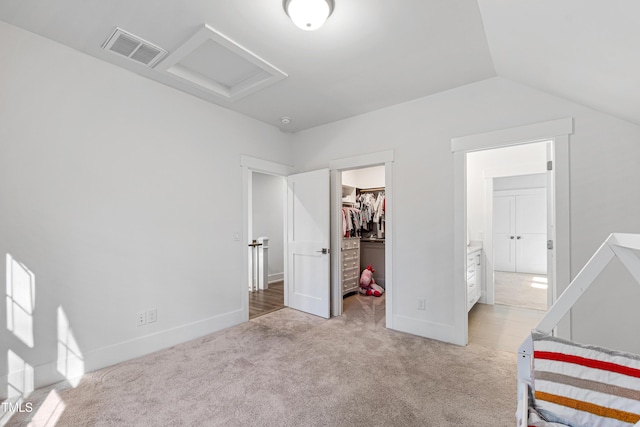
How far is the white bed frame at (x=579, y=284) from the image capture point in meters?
0.96

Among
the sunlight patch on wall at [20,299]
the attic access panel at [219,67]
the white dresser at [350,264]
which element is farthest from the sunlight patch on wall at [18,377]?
the white dresser at [350,264]

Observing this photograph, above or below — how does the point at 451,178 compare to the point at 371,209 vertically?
above

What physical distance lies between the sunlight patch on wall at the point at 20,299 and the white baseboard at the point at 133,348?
9.5 inches

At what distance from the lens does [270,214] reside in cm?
607

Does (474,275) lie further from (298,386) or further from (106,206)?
(106,206)

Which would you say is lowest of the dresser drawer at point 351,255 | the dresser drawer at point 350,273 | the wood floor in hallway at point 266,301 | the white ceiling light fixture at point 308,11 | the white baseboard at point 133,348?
the wood floor in hallway at point 266,301

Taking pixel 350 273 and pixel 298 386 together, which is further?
pixel 350 273

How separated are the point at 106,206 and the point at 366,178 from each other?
447 centimetres

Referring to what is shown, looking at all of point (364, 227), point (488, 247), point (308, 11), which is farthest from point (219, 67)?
point (488, 247)

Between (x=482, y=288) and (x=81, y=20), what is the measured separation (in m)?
5.49

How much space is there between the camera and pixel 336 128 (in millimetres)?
3855

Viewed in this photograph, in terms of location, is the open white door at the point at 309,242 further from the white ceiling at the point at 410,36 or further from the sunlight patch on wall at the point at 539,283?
the sunlight patch on wall at the point at 539,283

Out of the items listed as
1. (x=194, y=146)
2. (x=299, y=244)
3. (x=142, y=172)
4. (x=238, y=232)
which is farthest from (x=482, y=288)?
(x=142, y=172)

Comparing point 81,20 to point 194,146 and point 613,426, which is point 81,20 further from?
point 613,426
